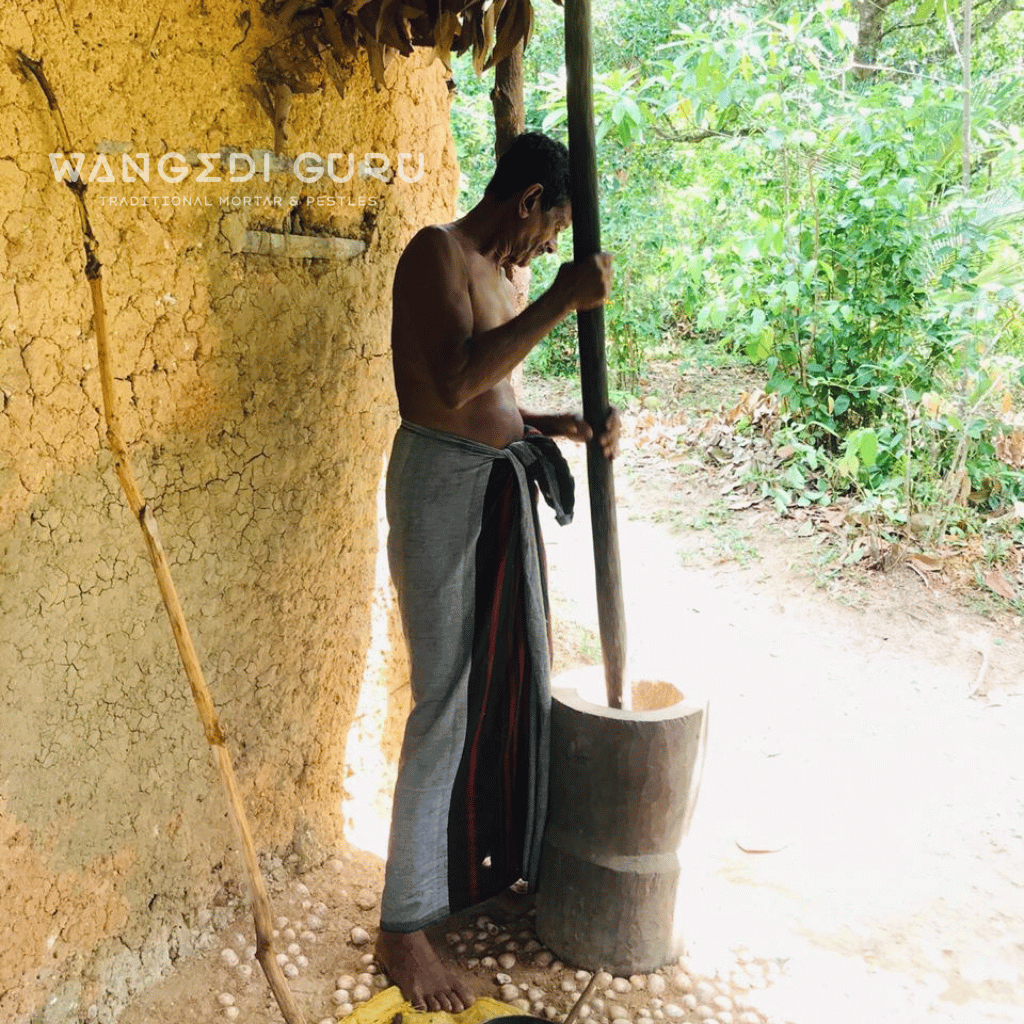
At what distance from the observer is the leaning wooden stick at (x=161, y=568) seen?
1.64 meters

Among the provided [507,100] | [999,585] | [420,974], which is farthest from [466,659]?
[999,585]

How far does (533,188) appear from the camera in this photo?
6.77ft

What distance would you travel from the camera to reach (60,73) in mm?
1712

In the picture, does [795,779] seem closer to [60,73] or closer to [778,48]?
[60,73]

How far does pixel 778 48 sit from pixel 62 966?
5317mm

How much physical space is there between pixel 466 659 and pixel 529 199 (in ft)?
3.35

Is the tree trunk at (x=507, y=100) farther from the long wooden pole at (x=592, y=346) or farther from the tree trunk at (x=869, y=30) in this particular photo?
the tree trunk at (x=869, y=30)

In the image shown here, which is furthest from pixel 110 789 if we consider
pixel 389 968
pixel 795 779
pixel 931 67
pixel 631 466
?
pixel 931 67

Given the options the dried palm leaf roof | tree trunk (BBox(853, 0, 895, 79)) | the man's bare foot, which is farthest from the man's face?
tree trunk (BBox(853, 0, 895, 79))

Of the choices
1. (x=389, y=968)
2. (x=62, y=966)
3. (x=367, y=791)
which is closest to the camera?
(x=62, y=966)

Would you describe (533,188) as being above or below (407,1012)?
above

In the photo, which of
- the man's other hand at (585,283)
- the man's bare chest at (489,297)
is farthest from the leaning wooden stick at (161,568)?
the man's other hand at (585,283)

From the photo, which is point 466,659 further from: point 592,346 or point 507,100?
point 507,100

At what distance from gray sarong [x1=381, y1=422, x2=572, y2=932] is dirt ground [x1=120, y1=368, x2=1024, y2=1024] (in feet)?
0.87
